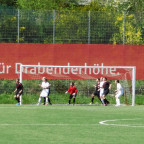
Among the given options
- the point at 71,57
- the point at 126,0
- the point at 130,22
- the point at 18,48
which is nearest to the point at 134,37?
the point at 130,22

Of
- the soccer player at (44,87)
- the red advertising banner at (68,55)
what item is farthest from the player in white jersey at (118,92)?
the soccer player at (44,87)

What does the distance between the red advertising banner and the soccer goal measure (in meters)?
0.28

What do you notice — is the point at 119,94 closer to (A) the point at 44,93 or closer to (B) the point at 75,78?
(B) the point at 75,78

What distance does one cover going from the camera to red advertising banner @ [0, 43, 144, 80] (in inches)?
1485

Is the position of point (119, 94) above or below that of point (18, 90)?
below

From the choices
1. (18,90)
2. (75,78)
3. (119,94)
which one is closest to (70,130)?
(18,90)

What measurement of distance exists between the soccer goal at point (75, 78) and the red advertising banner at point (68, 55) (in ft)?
0.90

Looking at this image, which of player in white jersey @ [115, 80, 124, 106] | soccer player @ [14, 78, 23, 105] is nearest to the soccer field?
soccer player @ [14, 78, 23, 105]

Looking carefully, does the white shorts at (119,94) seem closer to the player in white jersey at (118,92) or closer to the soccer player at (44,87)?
the player in white jersey at (118,92)

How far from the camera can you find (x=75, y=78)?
3875 centimetres

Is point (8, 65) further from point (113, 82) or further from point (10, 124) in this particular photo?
point (10, 124)

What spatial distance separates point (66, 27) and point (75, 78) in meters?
2.87

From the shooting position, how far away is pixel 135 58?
38.6 meters

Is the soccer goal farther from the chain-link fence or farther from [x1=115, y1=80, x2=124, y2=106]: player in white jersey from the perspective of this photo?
the chain-link fence
